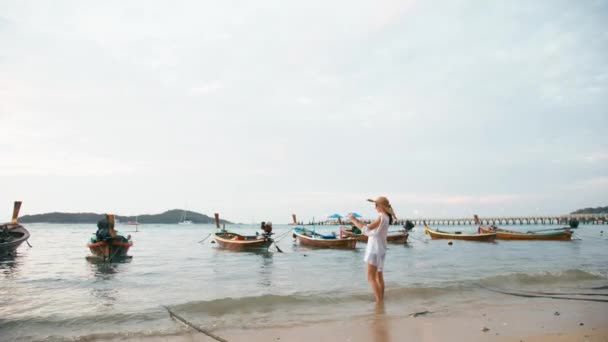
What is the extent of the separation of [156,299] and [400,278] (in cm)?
930

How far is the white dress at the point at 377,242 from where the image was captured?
7774 mm

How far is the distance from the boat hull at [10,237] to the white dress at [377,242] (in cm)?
2657

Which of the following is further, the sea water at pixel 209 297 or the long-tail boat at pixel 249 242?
the long-tail boat at pixel 249 242

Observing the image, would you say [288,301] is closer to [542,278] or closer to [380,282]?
[380,282]

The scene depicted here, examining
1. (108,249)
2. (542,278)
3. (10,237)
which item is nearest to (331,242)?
(108,249)

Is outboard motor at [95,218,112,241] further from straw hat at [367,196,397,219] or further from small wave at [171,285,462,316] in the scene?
straw hat at [367,196,397,219]

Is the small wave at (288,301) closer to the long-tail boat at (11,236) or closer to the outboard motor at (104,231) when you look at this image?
the outboard motor at (104,231)

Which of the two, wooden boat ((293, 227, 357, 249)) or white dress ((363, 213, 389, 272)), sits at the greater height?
white dress ((363, 213, 389, 272))

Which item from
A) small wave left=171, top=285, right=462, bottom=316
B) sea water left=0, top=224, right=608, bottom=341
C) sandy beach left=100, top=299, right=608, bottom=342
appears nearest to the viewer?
sandy beach left=100, top=299, right=608, bottom=342

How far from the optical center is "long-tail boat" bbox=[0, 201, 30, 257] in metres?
24.4

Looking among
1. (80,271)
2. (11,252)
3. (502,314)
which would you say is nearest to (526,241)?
(502,314)

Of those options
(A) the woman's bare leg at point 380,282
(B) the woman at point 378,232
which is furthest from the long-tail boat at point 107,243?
(B) the woman at point 378,232

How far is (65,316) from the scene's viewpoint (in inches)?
357

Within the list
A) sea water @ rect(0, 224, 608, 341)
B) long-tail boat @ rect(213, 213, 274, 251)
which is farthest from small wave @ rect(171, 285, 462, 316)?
long-tail boat @ rect(213, 213, 274, 251)
